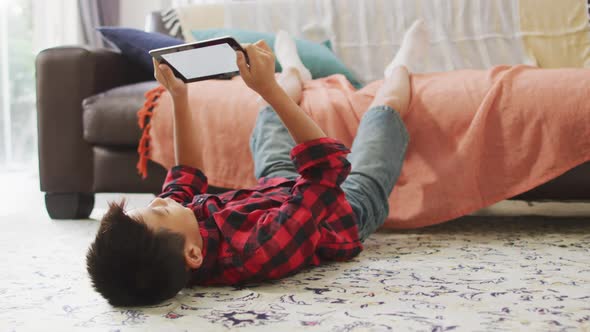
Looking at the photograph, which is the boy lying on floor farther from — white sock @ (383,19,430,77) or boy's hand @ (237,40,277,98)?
white sock @ (383,19,430,77)

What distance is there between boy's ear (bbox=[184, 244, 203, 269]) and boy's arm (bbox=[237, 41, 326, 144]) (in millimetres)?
239

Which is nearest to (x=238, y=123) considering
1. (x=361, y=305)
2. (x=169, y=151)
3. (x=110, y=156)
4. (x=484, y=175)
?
(x=169, y=151)

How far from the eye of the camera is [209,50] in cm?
100

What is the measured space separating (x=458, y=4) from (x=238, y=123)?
104 centimetres

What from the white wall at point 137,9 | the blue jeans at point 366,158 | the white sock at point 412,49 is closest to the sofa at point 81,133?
the blue jeans at point 366,158

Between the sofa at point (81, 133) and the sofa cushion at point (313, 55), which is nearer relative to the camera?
the sofa at point (81, 133)

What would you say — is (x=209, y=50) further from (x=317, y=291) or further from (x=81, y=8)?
(x=81, y=8)

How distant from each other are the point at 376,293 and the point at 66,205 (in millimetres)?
1167

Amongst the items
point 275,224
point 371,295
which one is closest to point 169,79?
point 275,224

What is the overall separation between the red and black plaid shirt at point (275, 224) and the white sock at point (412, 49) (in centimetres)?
71

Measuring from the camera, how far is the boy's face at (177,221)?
920mm

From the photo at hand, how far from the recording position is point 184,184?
1200 millimetres

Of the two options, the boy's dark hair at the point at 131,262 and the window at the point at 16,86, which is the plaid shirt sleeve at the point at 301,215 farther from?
the window at the point at 16,86

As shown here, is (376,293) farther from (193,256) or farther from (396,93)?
(396,93)
